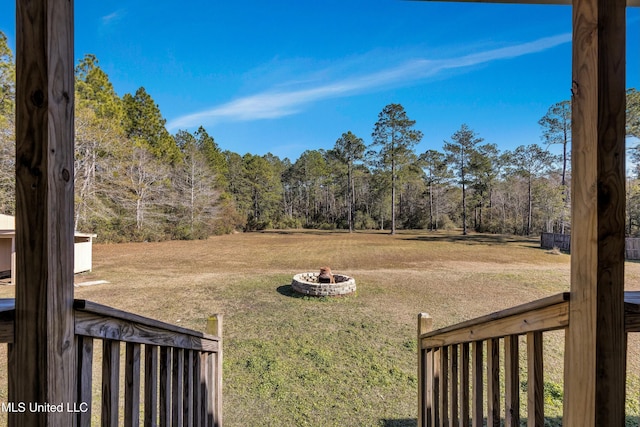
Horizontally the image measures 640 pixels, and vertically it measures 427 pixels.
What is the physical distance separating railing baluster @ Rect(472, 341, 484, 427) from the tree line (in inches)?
76.4

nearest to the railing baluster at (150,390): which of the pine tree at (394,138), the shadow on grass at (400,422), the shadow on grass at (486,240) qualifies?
the shadow on grass at (400,422)

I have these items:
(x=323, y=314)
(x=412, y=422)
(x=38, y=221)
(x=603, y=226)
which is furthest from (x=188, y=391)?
(x=323, y=314)

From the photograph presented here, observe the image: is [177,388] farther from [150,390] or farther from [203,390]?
[203,390]

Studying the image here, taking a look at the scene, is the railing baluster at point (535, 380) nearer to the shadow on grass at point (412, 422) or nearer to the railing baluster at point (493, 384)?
the railing baluster at point (493, 384)

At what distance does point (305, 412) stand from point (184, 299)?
14.3 ft

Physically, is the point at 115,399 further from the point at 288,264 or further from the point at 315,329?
the point at 288,264

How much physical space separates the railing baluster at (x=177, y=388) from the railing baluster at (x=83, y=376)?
512 millimetres

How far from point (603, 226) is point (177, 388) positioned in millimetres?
1650

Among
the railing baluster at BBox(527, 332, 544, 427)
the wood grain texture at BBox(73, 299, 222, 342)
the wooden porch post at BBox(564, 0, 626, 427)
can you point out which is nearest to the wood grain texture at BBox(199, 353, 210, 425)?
the wood grain texture at BBox(73, 299, 222, 342)

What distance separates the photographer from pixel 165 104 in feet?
68.8

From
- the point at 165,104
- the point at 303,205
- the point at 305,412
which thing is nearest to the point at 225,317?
the point at 305,412

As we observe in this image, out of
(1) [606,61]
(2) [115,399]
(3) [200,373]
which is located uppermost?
(1) [606,61]

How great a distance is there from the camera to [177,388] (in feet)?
4.31

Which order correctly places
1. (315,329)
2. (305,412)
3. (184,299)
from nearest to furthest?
(305,412), (315,329), (184,299)
